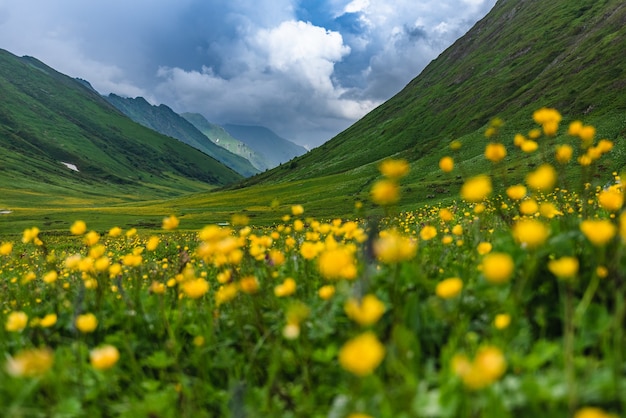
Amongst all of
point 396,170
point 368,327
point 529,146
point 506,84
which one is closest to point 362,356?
point 396,170

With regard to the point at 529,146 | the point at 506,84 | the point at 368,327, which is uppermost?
the point at 506,84

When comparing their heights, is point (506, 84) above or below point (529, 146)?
above

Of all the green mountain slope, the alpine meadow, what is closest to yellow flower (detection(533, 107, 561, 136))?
the alpine meadow

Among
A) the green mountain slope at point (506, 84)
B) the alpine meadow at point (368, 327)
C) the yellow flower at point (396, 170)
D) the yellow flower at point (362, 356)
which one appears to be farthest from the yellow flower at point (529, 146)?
the green mountain slope at point (506, 84)

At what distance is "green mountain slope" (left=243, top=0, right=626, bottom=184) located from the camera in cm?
8288

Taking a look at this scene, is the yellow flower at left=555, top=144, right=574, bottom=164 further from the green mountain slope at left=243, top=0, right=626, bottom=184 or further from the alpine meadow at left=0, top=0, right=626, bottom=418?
the green mountain slope at left=243, top=0, right=626, bottom=184

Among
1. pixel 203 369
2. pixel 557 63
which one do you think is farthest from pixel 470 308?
pixel 557 63

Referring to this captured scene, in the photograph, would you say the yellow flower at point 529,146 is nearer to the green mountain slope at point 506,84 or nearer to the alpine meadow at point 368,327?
the alpine meadow at point 368,327

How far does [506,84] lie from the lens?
397 feet

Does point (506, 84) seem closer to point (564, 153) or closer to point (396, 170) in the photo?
point (564, 153)

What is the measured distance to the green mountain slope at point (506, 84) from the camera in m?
82.9

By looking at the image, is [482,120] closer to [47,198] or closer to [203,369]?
[203,369]

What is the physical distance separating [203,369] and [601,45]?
12202cm

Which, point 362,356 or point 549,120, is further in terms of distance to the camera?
point 549,120
